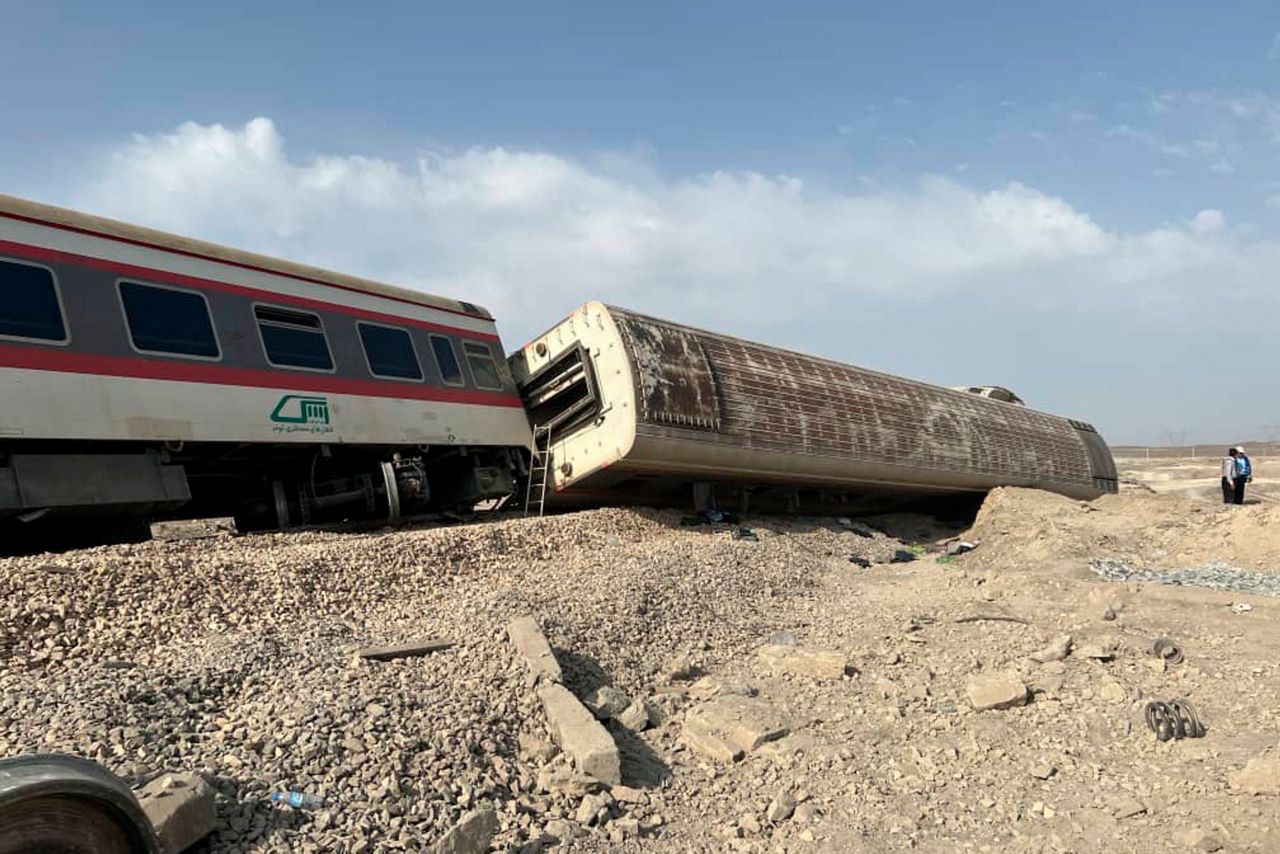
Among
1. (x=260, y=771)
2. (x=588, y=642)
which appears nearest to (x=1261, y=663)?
(x=588, y=642)

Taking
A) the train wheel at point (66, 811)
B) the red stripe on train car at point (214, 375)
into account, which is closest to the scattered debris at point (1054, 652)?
the train wheel at point (66, 811)

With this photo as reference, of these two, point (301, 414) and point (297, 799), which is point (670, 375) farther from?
point (297, 799)

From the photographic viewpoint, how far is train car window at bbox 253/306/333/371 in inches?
320

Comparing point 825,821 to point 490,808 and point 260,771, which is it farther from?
point 260,771

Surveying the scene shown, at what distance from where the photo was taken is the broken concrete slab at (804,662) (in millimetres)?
5328

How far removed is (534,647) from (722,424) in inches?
244

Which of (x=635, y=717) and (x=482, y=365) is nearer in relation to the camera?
(x=635, y=717)

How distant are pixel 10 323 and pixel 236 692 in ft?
13.8

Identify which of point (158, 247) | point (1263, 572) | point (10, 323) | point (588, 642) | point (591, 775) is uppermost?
A: point (158, 247)

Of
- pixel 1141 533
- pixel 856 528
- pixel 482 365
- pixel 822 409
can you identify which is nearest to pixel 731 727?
pixel 482 365

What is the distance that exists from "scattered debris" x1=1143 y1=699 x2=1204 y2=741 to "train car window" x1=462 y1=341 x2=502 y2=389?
7975mm

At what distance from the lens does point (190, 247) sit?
7703 mm

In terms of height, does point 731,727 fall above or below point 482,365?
below

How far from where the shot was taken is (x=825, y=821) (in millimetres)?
3688
